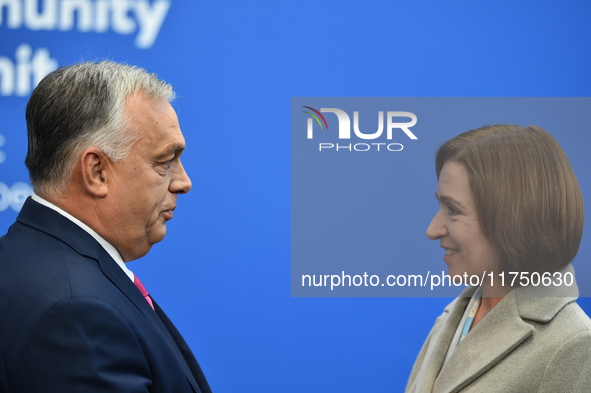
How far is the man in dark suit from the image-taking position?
866 mm

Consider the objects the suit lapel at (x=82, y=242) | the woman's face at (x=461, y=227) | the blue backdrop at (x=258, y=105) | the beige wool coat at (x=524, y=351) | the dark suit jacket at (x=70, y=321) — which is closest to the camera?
the dark suit jacket at (x=70, y=321)

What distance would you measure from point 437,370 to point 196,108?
1.37 m

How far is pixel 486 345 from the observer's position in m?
1.20

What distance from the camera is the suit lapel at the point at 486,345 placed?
1.17 metres

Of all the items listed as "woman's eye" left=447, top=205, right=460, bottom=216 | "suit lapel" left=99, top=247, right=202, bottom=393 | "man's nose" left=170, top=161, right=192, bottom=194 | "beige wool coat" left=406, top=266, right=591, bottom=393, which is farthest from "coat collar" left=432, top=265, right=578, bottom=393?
"man's nose" left=170, top=161, right=192, bottom=194

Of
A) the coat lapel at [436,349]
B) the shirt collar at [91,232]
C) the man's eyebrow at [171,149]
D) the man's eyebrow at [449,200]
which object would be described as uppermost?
the man's eyebrow at [171,149]

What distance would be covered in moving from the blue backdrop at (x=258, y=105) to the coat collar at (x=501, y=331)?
0.94m

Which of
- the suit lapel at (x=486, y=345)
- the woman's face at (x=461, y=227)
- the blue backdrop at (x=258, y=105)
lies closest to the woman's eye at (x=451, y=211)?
the woman's face at (x=461, y=227)

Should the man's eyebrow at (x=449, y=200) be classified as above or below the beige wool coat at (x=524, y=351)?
above

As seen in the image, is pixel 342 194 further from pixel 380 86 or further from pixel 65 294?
pixel 65 294

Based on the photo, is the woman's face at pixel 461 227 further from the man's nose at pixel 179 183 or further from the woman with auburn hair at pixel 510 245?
the man's nose at pixel 179 183

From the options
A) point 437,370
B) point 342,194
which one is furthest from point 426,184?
point 437,370

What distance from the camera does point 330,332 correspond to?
2.17 metres

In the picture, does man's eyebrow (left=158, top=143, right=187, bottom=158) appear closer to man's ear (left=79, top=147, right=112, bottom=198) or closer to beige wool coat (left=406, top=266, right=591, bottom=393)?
man's ear (left=79, top=147, right=112, bottom=198)
